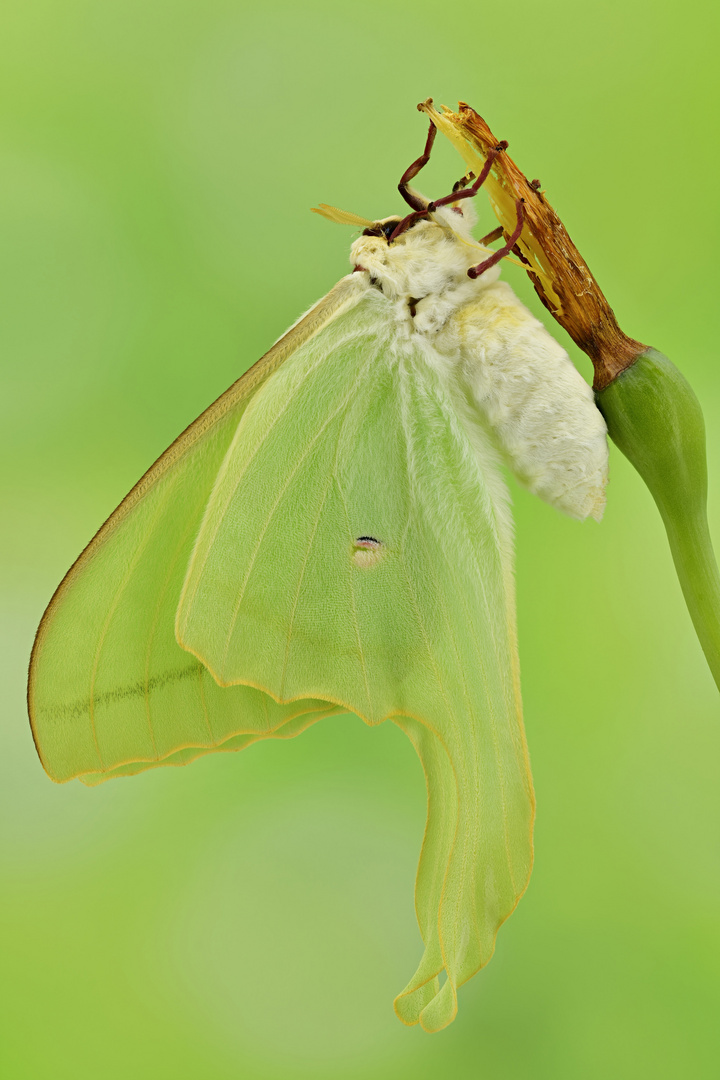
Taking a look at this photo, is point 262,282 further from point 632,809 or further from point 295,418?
point 632,809

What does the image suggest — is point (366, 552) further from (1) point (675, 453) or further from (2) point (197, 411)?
(2) point (197, 411)

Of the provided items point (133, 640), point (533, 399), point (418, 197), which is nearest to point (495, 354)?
point (533, 399)

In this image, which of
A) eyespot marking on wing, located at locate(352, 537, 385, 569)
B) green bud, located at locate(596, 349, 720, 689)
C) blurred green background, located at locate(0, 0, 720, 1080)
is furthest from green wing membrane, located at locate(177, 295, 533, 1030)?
blurred green background, located at locate(0, 0, 720, 1080)

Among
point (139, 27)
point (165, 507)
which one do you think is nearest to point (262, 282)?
point (139, 27)

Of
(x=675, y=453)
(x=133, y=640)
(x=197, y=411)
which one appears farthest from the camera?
(x=197, y=411)

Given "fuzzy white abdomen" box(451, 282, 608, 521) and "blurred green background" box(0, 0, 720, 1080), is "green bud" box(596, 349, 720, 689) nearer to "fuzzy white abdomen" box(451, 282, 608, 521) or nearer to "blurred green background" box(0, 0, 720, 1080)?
"fuzzy white abdomen" box(451, 282, 608, 521)

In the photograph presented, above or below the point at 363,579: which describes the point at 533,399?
above
